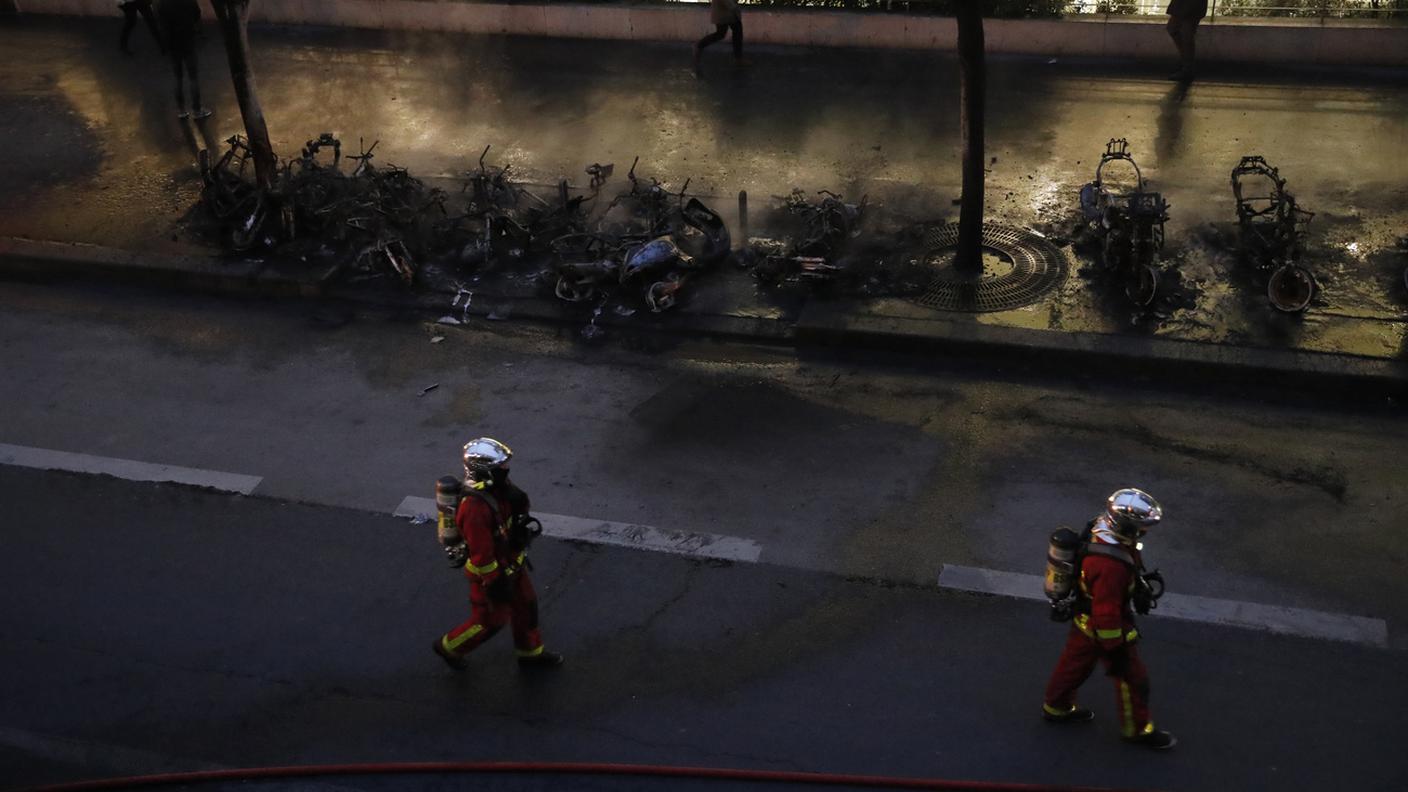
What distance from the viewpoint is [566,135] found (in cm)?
1488

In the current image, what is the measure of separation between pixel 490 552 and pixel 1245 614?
438 cm

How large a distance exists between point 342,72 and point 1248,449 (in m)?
13.5

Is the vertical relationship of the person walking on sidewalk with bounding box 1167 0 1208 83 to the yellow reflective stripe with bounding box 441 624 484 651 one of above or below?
above

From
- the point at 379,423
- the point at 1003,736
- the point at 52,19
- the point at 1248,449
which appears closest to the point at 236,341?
the point at 379,423

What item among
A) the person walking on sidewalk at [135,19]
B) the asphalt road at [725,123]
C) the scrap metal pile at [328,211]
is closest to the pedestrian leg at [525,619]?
the scrap metal pile at [328,211]

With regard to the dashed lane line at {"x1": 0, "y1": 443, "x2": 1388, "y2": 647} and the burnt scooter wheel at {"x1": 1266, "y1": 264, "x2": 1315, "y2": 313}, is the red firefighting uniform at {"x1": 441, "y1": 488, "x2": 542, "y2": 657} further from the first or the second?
the burnt scooter wheel at {"x1": 1266, "y1": 264, "x2": 1315, "y2": 313}

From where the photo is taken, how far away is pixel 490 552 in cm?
646

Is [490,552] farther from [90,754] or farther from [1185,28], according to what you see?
[1185,28]

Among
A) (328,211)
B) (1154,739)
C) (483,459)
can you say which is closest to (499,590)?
(483,459)

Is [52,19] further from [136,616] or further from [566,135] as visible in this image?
[136,616]

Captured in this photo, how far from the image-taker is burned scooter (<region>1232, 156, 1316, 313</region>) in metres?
10.1

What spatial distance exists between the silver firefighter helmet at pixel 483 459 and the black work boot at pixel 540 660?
1193mm

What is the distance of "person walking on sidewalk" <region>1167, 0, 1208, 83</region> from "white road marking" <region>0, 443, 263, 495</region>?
12060mm

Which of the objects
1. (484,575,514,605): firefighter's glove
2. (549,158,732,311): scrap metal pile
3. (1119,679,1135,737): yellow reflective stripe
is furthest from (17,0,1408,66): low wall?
(484,575,514,605): firefighter's glove
